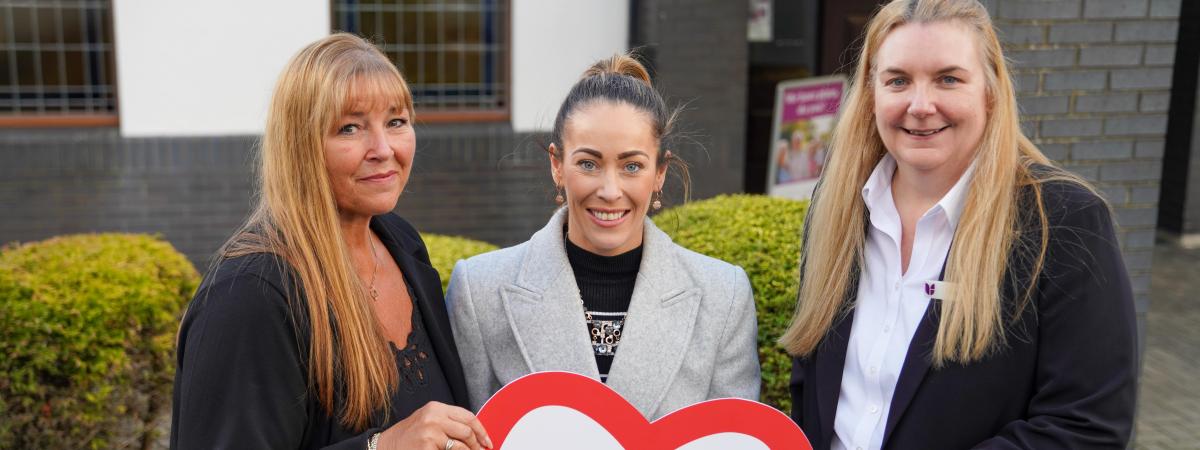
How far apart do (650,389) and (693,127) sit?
19.5ft

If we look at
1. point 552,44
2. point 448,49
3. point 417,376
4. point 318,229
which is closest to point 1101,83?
point 417,376

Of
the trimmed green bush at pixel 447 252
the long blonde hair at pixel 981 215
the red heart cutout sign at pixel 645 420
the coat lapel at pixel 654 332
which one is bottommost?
the trimmed green bush at pixel 447 252

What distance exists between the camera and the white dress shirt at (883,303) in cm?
224

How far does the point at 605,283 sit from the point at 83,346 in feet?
8.16

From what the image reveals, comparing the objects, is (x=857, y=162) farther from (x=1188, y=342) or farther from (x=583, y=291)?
(x=1188, y=342)

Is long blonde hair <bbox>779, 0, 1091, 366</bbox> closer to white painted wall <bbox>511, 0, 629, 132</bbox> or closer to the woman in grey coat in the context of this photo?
the woman in grey coat

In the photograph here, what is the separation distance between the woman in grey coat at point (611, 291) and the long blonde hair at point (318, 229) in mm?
417

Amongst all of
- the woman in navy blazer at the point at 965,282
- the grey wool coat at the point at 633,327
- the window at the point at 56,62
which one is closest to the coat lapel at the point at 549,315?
the grey wool coat at the point at 633,327

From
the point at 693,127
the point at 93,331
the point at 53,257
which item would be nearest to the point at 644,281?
the point at 93,331

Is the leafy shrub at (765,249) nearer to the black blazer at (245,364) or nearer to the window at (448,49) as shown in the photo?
the black blazer at (245,364)

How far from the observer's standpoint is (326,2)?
25.3 ft

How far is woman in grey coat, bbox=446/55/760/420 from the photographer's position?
2389mm

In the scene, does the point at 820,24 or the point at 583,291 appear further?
the point at 820,24

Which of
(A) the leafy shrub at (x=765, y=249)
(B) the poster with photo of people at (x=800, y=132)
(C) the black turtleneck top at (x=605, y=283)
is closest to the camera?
(C) the black turtleneck top at (x=605, y=283)
